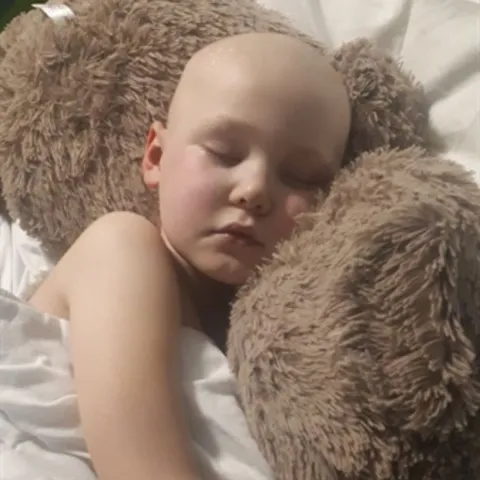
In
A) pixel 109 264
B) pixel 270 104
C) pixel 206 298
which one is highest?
pixel 270 104

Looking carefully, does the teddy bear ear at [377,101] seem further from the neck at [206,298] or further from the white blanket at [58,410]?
the white blanket at [58,410]

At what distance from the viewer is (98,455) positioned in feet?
2.53

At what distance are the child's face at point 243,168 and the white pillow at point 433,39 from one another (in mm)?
179

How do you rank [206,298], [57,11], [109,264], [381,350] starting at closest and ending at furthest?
1. [381,350]
2. [109,264]
3. [206,298]
4. [57,11]

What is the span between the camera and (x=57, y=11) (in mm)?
1101

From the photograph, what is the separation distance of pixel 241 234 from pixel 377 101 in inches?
9.8

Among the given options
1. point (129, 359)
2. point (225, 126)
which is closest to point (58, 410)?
point (129, 359)

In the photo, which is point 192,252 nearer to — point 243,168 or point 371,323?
point 243,168

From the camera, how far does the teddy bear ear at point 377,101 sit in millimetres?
1007

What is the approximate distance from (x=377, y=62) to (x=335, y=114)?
13cm

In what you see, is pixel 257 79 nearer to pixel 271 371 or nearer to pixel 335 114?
pixel 335 114

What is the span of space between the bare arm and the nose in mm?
92

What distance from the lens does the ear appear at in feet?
3.32

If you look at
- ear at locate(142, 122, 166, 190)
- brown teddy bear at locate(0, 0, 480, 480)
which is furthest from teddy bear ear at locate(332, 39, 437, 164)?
ear at locate(142, 122, 166, 190)
